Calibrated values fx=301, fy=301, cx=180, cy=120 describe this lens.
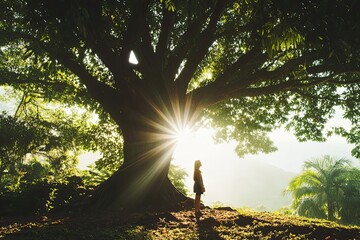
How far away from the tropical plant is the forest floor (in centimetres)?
2181

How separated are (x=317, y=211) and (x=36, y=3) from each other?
29752mm

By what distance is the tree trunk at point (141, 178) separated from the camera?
34.7 feet

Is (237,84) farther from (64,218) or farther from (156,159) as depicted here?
(64,218)

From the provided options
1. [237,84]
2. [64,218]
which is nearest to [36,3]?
→ [64,218]

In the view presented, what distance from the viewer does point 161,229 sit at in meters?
7.49

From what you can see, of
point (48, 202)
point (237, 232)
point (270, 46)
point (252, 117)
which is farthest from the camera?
point (252, 117)

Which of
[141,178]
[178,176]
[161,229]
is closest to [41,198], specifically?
[141,178]

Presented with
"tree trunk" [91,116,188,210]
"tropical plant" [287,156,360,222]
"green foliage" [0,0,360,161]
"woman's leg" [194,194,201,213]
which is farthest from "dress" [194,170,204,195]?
"tropical plant" [287,156,360,222]

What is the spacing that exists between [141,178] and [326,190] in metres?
23.6

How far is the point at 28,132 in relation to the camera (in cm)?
2191

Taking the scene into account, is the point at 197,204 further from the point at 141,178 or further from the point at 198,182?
the point at 141,178

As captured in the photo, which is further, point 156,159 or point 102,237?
point 156,159

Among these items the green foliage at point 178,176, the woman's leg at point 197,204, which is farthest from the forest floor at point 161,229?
the green foliage at point 178,176

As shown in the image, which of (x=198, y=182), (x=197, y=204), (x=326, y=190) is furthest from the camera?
(x=326, y=190)
